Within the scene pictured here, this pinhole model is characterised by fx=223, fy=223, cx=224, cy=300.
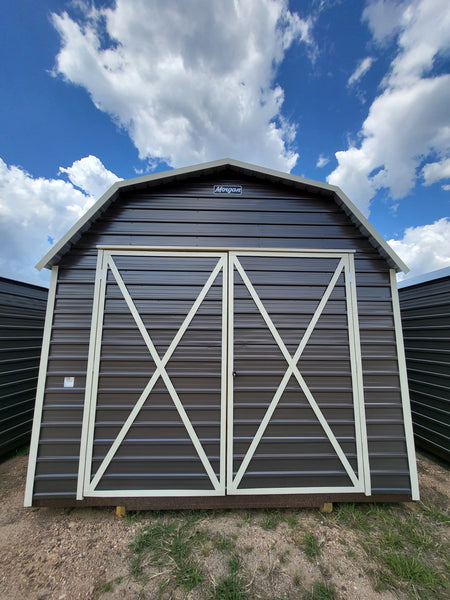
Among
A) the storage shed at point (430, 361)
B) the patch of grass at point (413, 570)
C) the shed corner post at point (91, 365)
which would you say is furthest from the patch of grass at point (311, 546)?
the storage shed at point (430, 361)

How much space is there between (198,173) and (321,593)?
4.06m

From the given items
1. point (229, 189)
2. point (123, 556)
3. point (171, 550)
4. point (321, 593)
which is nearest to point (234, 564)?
point (171, 550)

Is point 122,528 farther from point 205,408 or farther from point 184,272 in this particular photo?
point 184,272

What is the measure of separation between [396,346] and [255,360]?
1647 mm

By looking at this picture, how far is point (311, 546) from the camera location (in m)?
1.98

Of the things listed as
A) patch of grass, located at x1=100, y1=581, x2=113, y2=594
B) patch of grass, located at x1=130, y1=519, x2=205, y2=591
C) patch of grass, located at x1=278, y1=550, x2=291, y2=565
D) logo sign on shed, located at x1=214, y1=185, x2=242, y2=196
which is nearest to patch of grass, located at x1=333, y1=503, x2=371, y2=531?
patch of grass, located at x1=278, y1=550, x2=291, y2=565

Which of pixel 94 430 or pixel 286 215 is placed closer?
pixel 94 430

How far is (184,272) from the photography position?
103 inches

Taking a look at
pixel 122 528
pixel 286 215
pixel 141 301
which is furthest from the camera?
pixel 286 215

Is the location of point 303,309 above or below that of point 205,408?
above

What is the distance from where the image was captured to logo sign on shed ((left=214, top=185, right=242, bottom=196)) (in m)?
2.82

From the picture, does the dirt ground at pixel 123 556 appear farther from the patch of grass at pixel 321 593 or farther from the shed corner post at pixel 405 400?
the shed corner post at pixel 405 400

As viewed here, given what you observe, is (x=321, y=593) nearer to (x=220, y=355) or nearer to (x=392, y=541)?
(x=392, y=541)

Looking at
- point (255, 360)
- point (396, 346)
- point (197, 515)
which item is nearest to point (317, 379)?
point (255, 360)
